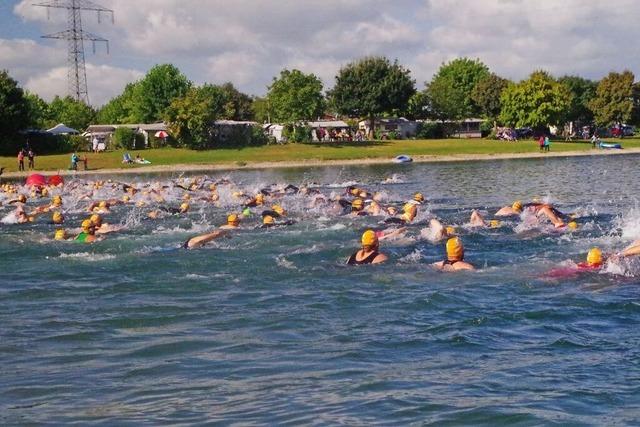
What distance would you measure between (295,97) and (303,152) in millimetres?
11768

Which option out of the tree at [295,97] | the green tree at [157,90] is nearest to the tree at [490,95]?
the tree at [295,97]

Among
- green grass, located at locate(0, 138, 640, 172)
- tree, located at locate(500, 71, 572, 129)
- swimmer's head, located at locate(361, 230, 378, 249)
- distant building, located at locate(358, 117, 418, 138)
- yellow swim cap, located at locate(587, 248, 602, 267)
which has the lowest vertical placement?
yellow swim cap, located at locate(587, 248, 602, 267)

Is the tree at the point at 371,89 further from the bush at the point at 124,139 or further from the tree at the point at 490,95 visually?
the bush at the point at 124,139

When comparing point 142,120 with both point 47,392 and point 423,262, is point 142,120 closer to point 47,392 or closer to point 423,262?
point 423,262

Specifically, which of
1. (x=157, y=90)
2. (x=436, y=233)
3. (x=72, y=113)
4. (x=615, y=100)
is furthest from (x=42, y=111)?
(x=436, y=233)

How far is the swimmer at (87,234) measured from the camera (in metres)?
20.5

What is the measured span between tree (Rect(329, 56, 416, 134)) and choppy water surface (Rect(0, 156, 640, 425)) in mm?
66635

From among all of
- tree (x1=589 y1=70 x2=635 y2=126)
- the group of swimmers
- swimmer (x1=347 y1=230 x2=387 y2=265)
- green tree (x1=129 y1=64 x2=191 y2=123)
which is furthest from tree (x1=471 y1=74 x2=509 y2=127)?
swimmer (x1=347 y1=230 x2=387 y2=265)

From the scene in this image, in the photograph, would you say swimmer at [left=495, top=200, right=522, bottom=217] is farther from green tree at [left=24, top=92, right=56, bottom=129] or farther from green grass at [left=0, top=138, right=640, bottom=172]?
green tree at [left=24, top=92, right=56, bottom=129]

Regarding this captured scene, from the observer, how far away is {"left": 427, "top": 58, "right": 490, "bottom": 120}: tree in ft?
316

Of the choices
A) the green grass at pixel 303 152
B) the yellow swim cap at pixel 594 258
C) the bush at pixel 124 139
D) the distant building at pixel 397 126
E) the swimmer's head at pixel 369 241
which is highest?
the distant building at pixel 397 126

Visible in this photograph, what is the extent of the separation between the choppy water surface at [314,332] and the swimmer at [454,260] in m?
0.48

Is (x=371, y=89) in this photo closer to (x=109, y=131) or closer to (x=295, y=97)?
(x=295, y=97)

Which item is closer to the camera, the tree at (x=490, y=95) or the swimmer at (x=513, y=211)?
the swimmer at (x=513, y=211)
